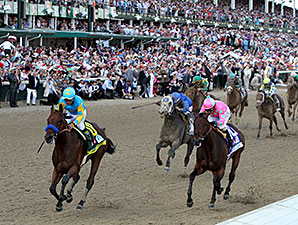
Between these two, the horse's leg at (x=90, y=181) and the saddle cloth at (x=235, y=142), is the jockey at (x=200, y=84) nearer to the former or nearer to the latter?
the saddle cloth at (x=235, y=142)

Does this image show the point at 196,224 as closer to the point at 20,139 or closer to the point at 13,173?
the point at 13,173

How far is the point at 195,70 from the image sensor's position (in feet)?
76.8

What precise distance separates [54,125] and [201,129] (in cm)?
191

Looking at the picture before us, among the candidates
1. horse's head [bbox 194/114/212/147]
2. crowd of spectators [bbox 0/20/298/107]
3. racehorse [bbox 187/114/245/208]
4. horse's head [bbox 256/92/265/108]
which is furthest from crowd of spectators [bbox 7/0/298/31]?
horse's head [bbox 194/114/212/147]

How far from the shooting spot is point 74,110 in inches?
281

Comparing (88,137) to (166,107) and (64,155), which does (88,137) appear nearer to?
(64,155)

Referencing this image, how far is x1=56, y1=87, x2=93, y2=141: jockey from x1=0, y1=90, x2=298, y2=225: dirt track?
1098mm

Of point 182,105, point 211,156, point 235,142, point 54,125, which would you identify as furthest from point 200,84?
point 54,125

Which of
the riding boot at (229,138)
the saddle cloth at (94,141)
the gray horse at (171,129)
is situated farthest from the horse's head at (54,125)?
the gray horse at (171,129)

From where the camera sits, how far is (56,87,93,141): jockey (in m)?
6.93

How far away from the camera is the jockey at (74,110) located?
22.7 feet

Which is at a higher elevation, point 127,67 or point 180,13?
point 180,13

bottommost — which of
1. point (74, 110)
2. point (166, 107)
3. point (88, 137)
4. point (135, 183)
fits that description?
point (135, 183)

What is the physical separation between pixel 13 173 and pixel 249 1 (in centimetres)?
4882
